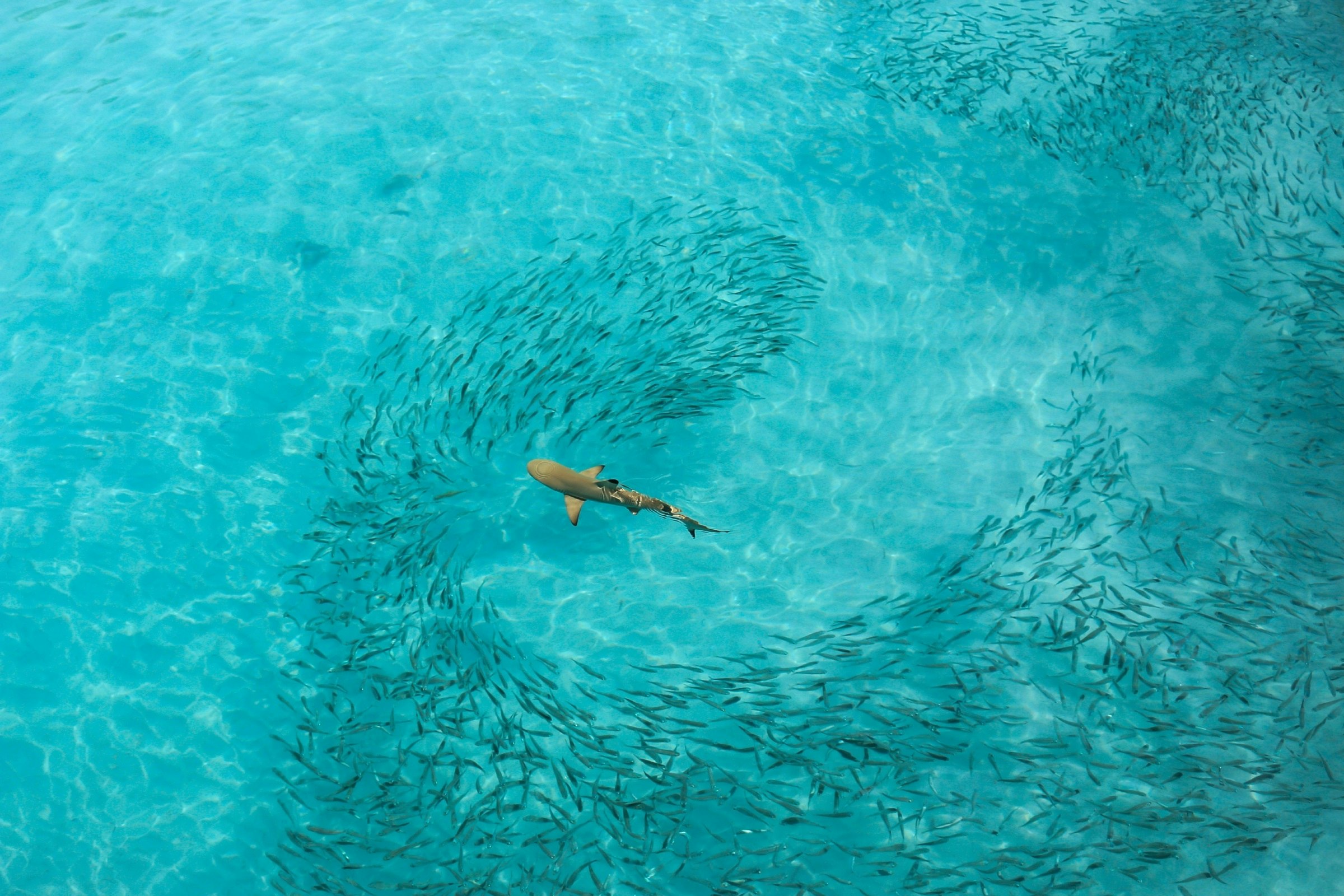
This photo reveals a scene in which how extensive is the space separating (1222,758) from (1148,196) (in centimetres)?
725

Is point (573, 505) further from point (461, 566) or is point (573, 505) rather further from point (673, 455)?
point (673, 455)

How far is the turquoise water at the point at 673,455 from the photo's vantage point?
19.7ft

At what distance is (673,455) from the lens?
26.4ft

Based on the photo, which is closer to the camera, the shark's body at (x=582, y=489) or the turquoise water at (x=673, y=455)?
the shark's body at (x=582, y=489)

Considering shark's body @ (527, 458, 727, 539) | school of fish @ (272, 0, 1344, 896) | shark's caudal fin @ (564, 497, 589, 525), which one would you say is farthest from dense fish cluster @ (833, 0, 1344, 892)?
shark's caudal fin @ (564, 497, 589, 525)

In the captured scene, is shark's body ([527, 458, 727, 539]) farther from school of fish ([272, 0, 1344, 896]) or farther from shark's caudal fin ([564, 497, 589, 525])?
school of fish ([272, 0, 1344, 896])

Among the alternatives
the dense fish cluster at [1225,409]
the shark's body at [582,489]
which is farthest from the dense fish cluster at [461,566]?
the dense fish cluster at [1225,409]

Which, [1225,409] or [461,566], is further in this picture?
[1225,409]

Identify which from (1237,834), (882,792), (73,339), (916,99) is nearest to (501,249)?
(73,339)

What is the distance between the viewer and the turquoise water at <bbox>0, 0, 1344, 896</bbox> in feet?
19.7

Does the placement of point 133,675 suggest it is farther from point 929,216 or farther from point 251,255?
point 929,216

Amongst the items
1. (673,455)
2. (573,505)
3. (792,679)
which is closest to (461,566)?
(573,505)

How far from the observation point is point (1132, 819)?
231 inches

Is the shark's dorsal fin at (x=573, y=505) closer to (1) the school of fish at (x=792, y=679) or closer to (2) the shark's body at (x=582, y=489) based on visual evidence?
(2) the shark's body at (x=582, y=489)
